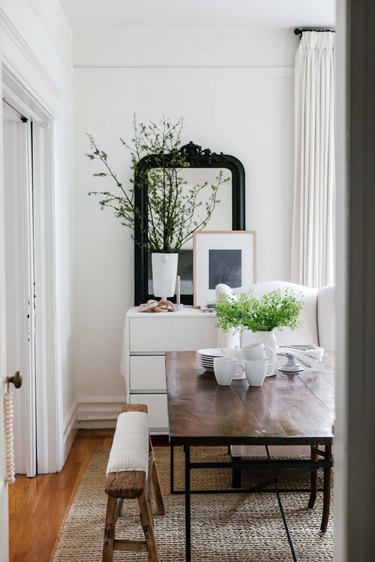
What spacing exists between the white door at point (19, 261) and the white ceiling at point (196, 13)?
3.57 feet

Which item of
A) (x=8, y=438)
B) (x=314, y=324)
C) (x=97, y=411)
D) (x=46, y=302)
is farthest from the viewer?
(x=97, y=411)

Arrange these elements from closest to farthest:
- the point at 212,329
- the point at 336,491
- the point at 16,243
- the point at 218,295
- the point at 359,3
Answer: the point at 359,3 < the point at 336,491 < the point at 16,243 < the point at 218,295 < the point at 212,329

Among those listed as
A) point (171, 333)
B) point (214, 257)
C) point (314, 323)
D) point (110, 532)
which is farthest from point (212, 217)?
point (110, 532)

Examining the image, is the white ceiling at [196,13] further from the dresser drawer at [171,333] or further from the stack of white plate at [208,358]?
the stack of white plate at [208,358]

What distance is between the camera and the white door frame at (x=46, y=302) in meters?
3.67

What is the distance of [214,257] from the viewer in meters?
4.56

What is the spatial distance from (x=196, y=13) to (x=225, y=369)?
2705 millimetres

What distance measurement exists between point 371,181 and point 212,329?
3.25 meters

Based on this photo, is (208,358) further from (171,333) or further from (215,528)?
(171,333)

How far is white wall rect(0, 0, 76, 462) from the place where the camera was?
8.80ft

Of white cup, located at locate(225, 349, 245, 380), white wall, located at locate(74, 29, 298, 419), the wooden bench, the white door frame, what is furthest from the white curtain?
the wooden bench

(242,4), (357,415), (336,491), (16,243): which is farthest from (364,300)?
(242,4)

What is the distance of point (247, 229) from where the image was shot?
4.67 meters

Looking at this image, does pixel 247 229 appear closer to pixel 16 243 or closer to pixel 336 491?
pixel 16 243
